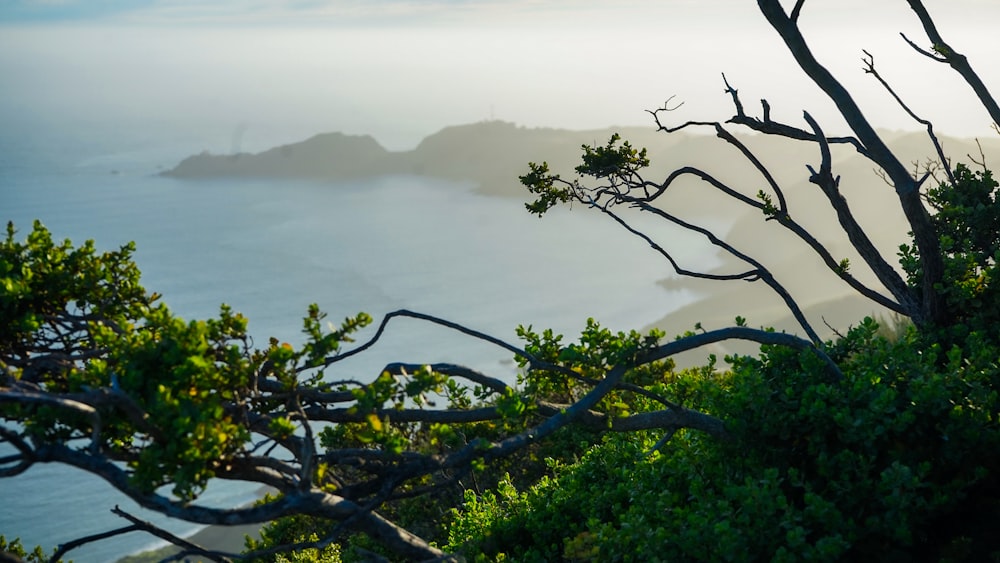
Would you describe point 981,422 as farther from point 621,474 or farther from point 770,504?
point 621,474

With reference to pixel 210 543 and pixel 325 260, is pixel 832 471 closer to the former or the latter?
pixel 210 543

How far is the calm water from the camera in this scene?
2079 inches

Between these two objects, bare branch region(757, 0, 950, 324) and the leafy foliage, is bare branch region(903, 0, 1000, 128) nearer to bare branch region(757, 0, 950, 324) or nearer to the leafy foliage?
the leafy foliage

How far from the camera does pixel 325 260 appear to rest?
359ft

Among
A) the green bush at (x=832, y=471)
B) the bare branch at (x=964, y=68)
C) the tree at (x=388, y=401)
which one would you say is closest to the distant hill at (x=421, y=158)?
the bare branch at (x=964, y=68)

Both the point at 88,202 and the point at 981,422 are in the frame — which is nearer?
the point at 981,422

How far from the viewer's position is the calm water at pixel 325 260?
173 ft

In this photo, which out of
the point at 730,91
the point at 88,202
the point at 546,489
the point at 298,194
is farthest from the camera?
the point at 298,194

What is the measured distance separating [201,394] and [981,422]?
458 cm

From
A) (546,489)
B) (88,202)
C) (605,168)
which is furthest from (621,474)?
(88,202)

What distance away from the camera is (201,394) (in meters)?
4.43

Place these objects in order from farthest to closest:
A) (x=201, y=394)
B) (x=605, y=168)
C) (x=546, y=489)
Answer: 1. (x=605, y=168)
2. (x=546, y=489)
3. (x=201, y=394)

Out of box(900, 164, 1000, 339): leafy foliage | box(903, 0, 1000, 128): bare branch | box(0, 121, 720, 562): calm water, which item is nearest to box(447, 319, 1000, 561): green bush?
box(900, 164, 1000, 339): leafy foliage

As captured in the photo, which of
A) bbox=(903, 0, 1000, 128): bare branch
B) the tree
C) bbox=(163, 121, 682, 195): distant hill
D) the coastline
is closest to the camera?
Answer: the tree
